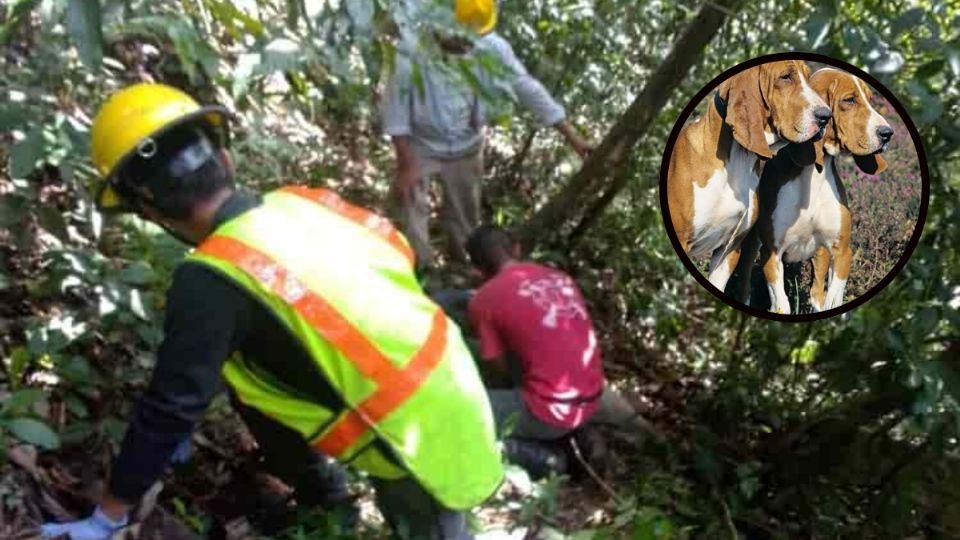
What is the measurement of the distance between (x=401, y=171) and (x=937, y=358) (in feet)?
8.54

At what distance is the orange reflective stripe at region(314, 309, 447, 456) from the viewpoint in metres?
2.33

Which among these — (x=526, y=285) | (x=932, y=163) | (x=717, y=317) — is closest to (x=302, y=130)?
(x=526, y=285)

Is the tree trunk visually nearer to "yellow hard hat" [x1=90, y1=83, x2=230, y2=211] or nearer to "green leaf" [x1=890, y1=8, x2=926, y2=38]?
"green leaf" [x1=890, y1=8, x2=926, y2=38]

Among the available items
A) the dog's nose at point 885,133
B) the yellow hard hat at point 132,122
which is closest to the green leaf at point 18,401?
the yellow hard hat at point 132,122

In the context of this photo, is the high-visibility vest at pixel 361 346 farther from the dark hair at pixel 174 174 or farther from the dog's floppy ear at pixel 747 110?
the dog's floppy ear at pixel 747 110

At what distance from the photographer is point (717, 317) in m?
4.80

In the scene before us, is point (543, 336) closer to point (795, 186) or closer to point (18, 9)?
point (795, 186)

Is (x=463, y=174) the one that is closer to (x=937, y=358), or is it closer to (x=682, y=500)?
(x=682, y=500)

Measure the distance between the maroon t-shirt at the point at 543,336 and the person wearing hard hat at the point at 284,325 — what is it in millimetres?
1059

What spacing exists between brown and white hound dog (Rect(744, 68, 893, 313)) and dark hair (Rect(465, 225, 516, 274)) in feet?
5.65

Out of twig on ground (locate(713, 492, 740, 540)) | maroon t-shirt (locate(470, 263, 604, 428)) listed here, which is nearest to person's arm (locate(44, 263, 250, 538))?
maroon t-shirt (locate(470, 263, 604, 428))

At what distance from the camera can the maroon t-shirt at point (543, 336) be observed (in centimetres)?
361

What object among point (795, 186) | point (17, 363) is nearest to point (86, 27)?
point (17, 363)

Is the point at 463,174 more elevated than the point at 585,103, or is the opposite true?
the point at 585,103
